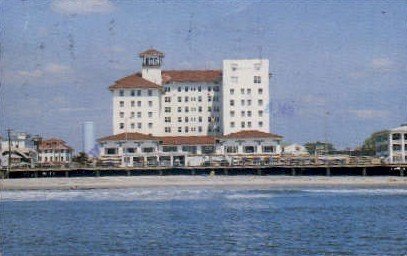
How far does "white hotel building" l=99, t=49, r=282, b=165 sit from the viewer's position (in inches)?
4358

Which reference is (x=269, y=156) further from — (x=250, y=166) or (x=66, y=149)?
(x=66, y=149)

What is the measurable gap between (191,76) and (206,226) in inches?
3429

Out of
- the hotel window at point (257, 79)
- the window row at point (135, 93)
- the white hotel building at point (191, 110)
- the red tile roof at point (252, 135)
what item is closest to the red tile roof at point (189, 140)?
the white hotel building at point (191, 110)

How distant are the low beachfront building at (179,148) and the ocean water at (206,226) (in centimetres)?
5249

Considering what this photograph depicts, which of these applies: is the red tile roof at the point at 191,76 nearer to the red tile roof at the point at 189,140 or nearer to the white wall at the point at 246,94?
the white wall at the point at 246,94

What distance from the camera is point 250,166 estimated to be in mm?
99500

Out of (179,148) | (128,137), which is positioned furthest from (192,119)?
(128,137)

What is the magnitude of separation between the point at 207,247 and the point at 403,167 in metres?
71.3

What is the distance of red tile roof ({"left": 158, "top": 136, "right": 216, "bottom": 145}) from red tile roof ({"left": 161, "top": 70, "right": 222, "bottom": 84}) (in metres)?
11.1

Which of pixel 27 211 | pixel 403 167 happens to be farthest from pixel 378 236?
pixel 403 167

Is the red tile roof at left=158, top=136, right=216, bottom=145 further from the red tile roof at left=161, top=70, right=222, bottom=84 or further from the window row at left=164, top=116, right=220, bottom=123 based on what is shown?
the red tile roof at left=161, top=70, right=222, bottom=84

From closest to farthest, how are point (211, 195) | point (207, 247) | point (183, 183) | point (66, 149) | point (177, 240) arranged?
point (207, 247) → point (177, 240) → point (211, 195) → point (183, 183) → point (66, 149)

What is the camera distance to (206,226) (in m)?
36.1

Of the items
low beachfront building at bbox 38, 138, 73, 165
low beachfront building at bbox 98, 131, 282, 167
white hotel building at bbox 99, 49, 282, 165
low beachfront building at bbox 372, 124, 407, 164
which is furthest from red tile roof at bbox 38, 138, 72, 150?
low beachfront building at bbox 372, 124, 407, 164
